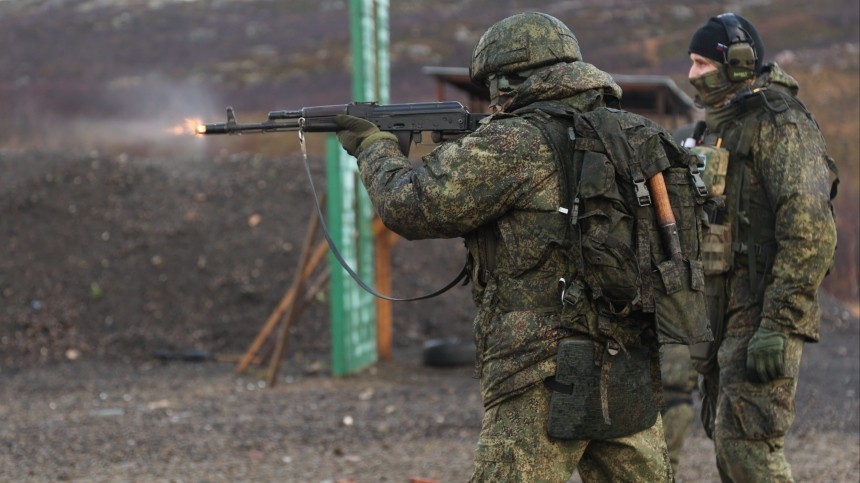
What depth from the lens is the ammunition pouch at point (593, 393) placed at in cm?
329

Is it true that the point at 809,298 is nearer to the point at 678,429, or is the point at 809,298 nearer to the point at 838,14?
the point at 678,429

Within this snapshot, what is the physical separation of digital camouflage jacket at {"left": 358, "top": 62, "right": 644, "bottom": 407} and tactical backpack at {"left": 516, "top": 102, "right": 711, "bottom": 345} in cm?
6

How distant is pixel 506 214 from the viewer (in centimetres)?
337

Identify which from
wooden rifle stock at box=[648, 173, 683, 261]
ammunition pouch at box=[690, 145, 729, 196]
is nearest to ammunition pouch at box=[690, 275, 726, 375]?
ammunition pouch at box=[690, 145, 729, 196]

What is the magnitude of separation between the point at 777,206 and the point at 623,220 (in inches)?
48.1

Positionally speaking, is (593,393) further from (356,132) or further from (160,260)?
(160,260)

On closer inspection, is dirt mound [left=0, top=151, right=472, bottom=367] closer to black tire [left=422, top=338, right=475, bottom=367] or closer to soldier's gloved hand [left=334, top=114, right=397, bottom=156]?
black tire [left=422, top=338, right=475, bottom=367]

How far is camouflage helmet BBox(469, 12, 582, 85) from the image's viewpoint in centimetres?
347

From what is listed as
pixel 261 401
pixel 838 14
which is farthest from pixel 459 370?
pixel 838 14

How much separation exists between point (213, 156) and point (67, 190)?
112 inches

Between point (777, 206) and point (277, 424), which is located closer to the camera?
point (777, 206)

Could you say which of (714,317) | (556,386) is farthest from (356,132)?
(714,317)

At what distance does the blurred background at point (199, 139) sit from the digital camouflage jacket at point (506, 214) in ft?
28.7

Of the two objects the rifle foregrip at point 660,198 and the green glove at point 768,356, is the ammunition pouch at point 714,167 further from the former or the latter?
the rifle foregrip at point 660,198
